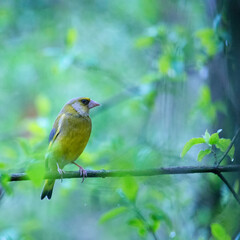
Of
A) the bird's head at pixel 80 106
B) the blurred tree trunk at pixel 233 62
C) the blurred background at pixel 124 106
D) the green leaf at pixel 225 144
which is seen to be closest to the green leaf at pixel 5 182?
the blurred background at pixel 124 106

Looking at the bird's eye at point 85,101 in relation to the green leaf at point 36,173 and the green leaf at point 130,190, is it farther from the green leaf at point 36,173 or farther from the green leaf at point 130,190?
the green leaf at point 36,173

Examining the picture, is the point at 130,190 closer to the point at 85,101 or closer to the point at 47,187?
the point at 85,101

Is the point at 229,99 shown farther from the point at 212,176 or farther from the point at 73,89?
the point at 73,89

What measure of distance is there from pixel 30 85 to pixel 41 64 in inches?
21.9

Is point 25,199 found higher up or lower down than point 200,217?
lower down

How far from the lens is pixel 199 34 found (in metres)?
3.40

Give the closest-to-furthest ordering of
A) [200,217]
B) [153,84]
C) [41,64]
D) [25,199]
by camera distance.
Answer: [200,217]
[153,84]
[25,199]
[41,64]

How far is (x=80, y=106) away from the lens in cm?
343

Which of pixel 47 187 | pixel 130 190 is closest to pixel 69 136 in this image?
pixel 47 187

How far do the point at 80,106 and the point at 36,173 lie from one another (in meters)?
1.93

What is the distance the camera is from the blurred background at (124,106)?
2.59 meters

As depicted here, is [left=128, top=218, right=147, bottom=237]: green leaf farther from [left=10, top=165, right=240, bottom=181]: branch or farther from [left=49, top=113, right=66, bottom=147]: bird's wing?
[left=49, top=113, right=66, bottom=147]: bird's wing

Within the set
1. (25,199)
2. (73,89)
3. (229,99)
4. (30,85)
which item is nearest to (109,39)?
(73,89)

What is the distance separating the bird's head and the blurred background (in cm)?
39
